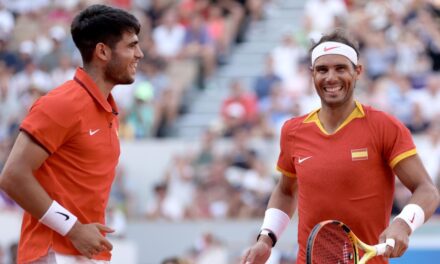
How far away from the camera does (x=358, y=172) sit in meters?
6.84

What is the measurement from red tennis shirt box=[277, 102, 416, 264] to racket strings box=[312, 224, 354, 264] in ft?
1.17

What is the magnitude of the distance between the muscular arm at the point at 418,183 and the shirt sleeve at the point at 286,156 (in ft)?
2.47

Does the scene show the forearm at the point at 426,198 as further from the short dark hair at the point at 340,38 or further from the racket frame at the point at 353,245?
the short dark hair at the point at 340,38

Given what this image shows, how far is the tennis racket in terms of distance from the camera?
6352 millimetres

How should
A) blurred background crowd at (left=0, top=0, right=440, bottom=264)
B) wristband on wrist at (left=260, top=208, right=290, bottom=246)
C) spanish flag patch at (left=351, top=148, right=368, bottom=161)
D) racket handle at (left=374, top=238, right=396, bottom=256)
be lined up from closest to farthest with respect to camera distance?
racket handle at (left=374, top=238, right=396, bottom=256), spanish flag patch at (left=351, top=148, right=368, bottom=161), wristband on wrist at (left=260, top=208, right=290, bottom=246), blurred background crowd at (left=0, top=0, right=440, bottom=264)

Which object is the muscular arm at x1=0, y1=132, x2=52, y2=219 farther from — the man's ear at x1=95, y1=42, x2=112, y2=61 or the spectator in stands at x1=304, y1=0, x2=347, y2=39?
the spectator in stands at x1=304, y1=0, x2=347, y2=39

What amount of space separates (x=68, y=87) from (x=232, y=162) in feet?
29.8

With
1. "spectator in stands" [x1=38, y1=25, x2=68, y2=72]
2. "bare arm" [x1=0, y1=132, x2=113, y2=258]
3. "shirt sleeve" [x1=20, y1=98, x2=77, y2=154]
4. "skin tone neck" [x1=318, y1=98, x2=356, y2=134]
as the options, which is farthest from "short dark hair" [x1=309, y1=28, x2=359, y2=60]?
"spectator in stands" [x1=38, y1=25, x2=68, y2=72]

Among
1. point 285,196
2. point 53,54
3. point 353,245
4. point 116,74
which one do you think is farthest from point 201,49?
point 353,245

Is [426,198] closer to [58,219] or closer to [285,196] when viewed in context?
[285,196]

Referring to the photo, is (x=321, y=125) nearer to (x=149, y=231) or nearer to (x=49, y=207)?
(x=49, y=207)

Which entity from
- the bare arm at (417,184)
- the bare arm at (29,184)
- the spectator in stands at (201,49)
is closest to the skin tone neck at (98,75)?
the bare arm at (29,184)

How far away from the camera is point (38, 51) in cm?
2034

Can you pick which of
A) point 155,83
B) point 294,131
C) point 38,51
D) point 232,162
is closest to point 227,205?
point 232,162
